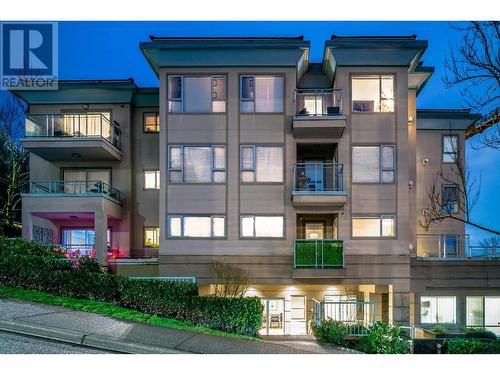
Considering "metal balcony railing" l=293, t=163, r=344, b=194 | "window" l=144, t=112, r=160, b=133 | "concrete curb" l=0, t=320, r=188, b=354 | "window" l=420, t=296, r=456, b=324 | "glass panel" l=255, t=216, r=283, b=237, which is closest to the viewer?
"concrete curb" l=0, t=320, r=188, b=354

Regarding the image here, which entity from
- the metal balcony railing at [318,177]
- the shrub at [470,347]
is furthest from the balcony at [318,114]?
the shrub at [470,347]

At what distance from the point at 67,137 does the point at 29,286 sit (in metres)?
9.64

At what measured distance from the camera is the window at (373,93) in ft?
62.3

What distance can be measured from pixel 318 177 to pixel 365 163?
6.62ft

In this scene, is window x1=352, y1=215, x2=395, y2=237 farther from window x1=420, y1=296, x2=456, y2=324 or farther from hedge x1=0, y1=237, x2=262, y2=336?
hedge x1=0, y1=237, x2=262, y2=336

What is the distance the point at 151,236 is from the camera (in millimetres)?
22297

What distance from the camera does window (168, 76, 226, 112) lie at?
19000mm

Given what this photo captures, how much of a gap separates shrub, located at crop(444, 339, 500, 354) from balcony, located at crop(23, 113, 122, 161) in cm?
1581

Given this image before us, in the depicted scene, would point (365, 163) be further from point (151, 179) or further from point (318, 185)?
point (151, 179)

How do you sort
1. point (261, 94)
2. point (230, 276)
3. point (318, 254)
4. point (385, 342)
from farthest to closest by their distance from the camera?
point (261, 94), point (230, 276), point (318, 254), point (385, 342)

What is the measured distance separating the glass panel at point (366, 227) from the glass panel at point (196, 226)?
594 centimetres

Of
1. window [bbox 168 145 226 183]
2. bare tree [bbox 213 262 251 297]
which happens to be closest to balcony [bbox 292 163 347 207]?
window [bbox 168 145 226 183]

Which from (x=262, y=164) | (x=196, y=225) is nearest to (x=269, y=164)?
(x=262, y=164)

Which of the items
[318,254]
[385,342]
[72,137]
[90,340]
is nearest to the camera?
[90,340]
